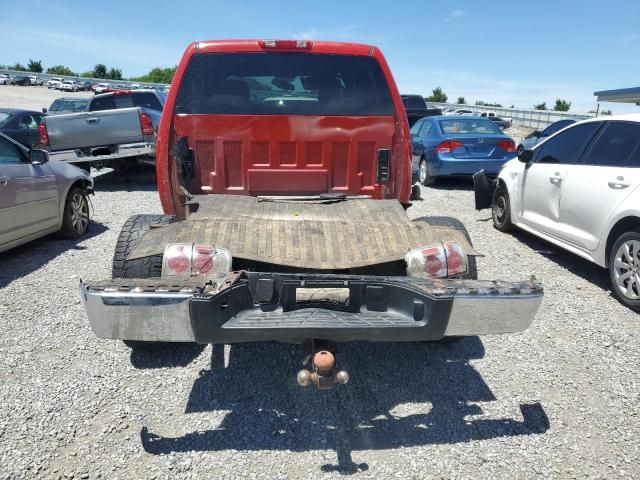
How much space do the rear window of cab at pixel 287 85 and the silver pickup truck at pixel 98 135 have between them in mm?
6194

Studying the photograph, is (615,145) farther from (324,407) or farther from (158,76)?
(158,76)

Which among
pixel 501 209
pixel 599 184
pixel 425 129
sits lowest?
pixel 501 209

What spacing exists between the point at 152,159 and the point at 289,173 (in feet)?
22.2

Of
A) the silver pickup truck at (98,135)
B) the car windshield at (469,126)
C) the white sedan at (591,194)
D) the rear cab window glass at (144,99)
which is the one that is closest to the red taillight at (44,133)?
the silver pickup truck at (98,135)

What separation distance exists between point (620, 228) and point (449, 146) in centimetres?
533

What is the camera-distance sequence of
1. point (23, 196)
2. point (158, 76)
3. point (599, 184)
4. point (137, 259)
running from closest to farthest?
1. point (137, 259)
2. point (599, 184)
3. point (23, 196)
4. point (158, 76)

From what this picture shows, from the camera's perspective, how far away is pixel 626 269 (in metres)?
4.15

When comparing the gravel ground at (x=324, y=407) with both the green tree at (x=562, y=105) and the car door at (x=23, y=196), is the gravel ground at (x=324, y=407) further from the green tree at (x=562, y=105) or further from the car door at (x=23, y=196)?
the green tree at (x=562, y=105)

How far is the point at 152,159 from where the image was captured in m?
9.41

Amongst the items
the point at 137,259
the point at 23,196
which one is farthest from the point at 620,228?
the point at 23,196

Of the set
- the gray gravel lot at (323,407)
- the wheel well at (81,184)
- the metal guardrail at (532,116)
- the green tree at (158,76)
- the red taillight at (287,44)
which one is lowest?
the gray gravel lot at (323,407)

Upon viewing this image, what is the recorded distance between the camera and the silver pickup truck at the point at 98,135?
8.82 m

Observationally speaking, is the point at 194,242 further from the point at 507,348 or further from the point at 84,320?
the point at 507,348

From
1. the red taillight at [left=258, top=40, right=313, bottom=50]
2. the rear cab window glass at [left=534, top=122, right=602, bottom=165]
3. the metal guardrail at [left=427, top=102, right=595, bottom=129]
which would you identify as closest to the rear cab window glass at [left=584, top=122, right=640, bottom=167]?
the rear cab window glass at [left=534, top=122, right=602, bottom=165]
